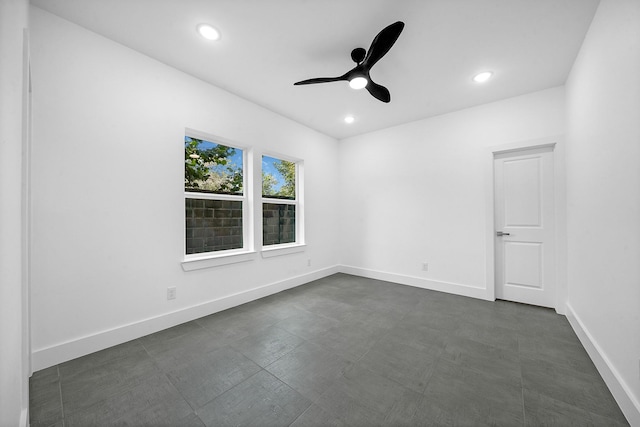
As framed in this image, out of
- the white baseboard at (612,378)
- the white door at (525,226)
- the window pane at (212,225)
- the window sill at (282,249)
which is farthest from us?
the window sill at (282,249)

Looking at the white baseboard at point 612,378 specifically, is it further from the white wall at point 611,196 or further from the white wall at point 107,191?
the white wall at point 107,191

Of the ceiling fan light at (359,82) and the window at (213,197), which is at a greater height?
the ceiling fan light at (359,82)

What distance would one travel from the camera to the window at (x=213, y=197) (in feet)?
9.07

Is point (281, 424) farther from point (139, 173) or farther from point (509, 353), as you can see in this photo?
point (139, 173)

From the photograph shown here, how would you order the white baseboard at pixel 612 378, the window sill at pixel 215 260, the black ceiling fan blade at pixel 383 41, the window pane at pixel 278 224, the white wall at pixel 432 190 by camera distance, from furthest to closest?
the window pane at pixel 278 224 < the white wall at pixel 432 190 < the window sill at pixel 215 260 < the black ceiling fan blade at pixel 383 41 < the white baseboard at pixel 612 378

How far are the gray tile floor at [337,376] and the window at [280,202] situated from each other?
1.41 metres

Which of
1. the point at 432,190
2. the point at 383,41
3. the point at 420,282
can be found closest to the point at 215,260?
the point at 383,41

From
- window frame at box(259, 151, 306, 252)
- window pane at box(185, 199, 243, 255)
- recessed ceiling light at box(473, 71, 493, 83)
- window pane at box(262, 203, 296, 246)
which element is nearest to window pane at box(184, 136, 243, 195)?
window pane at box(185, 199, 243, 255)

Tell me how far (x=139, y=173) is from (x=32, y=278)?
1090 mm

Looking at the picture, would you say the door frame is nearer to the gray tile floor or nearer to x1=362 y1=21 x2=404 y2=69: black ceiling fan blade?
the gray tile floor

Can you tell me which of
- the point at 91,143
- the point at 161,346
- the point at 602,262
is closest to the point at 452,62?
the point at 602,262

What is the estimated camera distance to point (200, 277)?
107 inches

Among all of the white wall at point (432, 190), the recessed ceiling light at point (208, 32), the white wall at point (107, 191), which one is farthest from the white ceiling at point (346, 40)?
the white wall at point (432, 190)

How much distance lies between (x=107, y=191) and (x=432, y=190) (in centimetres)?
402
